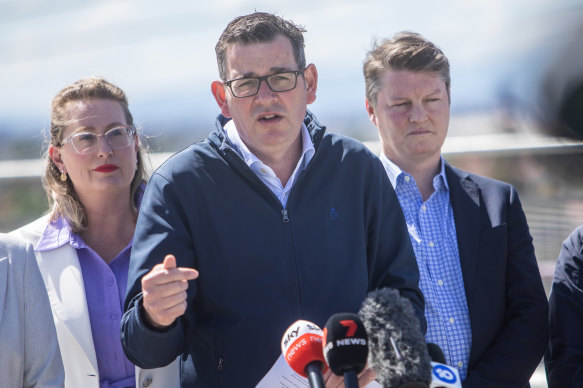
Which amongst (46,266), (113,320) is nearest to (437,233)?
(113,320)

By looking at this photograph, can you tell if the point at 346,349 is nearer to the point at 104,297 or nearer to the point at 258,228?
the point at 258,228

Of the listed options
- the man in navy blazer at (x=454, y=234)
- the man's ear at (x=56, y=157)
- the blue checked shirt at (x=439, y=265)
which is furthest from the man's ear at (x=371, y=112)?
the man's ear at (x=56, y=157)

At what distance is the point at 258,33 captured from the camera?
230 cm

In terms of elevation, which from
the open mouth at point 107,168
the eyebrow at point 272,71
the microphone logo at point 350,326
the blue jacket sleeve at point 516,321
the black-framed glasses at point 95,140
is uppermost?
the eyebrow at point 272,71

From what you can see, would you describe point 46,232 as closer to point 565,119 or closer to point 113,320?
point 113,320

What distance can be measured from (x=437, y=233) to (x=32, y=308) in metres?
1.63

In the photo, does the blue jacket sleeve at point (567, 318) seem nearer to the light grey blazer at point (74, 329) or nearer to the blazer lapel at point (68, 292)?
the light grey blazer at point (74, 329)

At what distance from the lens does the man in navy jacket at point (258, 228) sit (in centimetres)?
214

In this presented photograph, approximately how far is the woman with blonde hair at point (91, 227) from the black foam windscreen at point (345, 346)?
117 cm

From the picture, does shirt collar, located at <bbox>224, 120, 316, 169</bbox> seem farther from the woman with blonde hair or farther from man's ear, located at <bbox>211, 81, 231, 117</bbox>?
the woman with blonde hair

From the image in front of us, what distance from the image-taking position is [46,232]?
284 cm

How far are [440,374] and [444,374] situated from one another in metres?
0.01

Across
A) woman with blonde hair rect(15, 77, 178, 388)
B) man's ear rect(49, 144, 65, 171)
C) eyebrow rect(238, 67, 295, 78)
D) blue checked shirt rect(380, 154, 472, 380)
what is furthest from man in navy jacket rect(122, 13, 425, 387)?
man's ear rect(49, 144, 65, 171)

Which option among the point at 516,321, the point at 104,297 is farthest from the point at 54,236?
the point at 516,321
